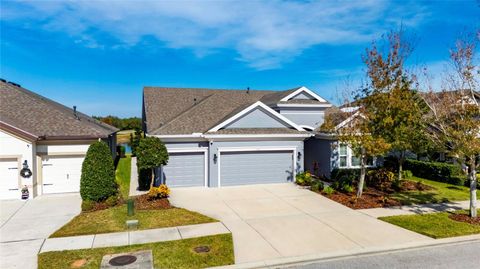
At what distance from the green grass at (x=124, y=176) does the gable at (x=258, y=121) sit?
21.2ft

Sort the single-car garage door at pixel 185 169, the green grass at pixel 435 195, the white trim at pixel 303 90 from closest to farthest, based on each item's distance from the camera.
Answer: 1. the green grass at pixel 435 195
2. the single-car garage door at pixel 185 169
3. the white trim at pixel 303 90

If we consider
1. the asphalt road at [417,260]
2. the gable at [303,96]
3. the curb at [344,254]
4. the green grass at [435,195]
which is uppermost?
the gable at [303,96]

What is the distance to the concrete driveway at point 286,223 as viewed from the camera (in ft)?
31.2

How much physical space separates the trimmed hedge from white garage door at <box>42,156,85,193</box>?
2055 centimetres

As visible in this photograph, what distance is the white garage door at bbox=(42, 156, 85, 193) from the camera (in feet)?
53.4

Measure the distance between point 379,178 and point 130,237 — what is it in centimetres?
1409

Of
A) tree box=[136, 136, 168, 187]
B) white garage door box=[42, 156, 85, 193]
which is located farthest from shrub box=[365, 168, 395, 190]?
white garage door box=[42, 156, 85, 193]

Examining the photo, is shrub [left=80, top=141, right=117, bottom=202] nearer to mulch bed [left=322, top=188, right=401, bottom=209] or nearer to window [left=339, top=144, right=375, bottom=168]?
mulch bed [left=322, top=188, right=401, bottom=209]

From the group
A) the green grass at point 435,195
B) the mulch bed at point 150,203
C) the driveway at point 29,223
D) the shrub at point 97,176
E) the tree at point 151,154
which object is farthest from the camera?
the tree at point 151,154

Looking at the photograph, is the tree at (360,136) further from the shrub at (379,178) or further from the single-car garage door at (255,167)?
the single-car garage door at (255,167)

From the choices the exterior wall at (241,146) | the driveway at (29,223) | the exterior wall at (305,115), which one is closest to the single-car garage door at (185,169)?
the exterior wall at (241,146)

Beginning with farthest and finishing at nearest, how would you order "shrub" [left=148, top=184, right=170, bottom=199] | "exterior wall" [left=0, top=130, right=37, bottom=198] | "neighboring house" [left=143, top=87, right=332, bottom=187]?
"neighboring house" [left=143, top=87, right=332, bottom=187]
"exterior wall" [left=0, top=130, right=37, bottom=198]
"shrub" [left=148, top=184, right=170, bottom=199]

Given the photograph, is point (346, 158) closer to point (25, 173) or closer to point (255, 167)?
point (255, 167)

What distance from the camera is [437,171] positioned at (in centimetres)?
2025
